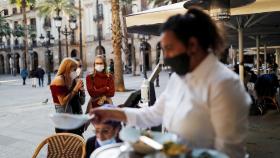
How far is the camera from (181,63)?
72.6 inches

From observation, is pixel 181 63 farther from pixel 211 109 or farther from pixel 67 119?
pixel 67 119

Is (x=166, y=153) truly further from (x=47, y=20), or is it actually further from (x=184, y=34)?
(x=47, y=20)

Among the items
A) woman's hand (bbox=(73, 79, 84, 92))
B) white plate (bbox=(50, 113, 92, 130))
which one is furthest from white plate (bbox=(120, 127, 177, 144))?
woman's hand (bbox=(73, 79, 84, 92))

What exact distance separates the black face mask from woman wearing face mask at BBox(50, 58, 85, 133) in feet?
12.5

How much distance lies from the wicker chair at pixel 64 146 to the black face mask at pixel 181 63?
2056 mm

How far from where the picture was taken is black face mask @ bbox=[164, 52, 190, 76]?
1.84 metres

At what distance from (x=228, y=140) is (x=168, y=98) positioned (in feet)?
1.36

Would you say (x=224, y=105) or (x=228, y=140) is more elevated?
(x=224, y=105)

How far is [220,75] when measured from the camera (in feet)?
5.91

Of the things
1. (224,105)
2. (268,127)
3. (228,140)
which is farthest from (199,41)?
(268,127)

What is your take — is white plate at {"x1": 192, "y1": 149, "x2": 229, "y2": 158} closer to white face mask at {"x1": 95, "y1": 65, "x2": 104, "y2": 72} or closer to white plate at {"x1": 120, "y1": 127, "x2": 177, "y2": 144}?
white plate at {"x1": 120, "y1": 127, "x2": 177, "y2": 144}

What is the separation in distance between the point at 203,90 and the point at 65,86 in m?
4.03

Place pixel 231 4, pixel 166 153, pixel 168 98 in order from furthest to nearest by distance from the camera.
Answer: pixel 231 4 < pixel 168 98 < pixel 166 153

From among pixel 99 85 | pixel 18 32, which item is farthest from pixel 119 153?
pixel 18 32
